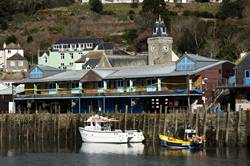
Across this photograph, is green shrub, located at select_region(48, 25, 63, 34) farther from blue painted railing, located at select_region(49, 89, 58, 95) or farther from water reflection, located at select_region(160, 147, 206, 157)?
water reflection, located at select_region(160, 147, 206, 157)

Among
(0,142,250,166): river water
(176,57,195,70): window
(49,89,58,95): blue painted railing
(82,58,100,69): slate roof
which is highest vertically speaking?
(82,58,100,69): slate roof

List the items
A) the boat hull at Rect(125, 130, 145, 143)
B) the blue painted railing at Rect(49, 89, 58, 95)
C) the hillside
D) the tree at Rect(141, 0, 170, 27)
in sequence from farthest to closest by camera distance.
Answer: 1. the tree at Rect(141, 0, 170, 27)
2. the hillside
3. the blue painted railing at Rect(49, 89, 58, 95)
4. the boat hull at Rect(125, 130, 145, 143)

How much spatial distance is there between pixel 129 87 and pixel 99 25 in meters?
80.4

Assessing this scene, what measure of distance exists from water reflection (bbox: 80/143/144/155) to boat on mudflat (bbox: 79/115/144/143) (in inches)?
35.6

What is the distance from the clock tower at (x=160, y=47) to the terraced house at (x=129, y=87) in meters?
15.1

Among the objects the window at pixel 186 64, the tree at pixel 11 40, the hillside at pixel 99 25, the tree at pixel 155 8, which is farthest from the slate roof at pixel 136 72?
the tree at pixel 11 40

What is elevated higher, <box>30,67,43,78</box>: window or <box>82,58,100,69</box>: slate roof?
<box>82,58,100,69</box>: slate roof

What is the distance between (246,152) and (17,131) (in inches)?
1423

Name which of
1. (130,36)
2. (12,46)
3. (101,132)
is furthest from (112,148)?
(12,46)

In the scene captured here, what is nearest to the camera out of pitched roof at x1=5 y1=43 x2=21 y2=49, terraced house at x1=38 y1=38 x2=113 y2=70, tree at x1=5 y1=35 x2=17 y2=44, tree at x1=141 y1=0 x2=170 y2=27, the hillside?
the hillside

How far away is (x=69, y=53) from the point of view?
14525cm

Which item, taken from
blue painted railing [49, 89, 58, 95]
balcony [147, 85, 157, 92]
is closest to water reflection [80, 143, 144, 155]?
balcony [147, 85, 157, 92]

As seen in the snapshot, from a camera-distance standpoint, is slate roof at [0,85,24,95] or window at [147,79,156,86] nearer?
window at [147,79,156,86]

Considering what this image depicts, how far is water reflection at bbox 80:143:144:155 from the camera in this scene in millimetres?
75000
